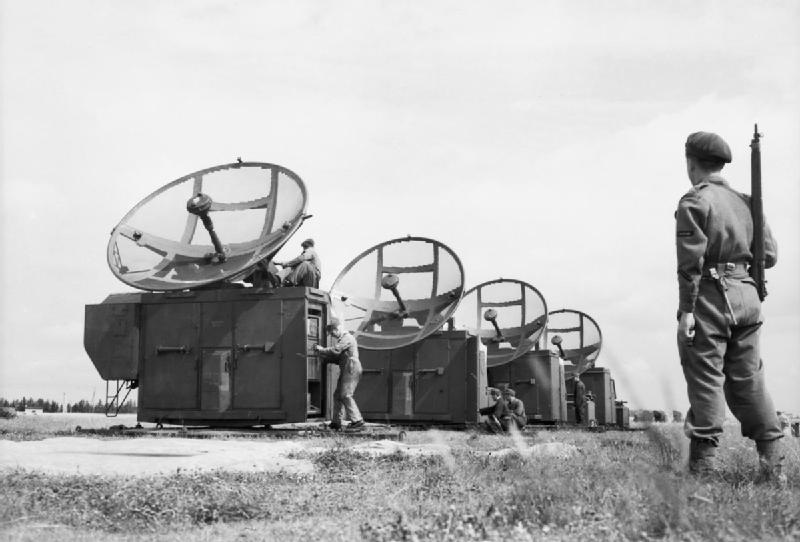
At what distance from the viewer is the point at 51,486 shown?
621 cm

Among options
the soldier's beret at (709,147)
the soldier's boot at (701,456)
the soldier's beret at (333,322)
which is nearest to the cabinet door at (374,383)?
the soldier's beret at (333,322)

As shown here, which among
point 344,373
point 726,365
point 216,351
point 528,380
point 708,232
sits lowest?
point 528,380

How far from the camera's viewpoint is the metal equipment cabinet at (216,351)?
45.9ft

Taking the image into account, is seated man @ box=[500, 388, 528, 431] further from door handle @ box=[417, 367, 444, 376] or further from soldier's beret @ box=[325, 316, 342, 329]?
soldier's beret @ box=[325, 316, 342, 329]

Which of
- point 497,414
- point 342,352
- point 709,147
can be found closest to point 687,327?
point 709,147

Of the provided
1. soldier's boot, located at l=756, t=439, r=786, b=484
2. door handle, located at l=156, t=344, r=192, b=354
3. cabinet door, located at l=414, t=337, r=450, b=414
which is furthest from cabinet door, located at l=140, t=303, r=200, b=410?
soldier's boot, located at l=756, t=439, r=786, b=484

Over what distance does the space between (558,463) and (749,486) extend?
184 cm

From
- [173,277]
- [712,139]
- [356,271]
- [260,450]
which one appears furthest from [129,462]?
[356,271]

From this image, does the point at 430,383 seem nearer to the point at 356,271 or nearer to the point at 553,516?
the point at 356,271

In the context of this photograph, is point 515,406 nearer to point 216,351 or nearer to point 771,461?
point 216,351

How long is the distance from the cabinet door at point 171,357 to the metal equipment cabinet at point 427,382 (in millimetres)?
6009

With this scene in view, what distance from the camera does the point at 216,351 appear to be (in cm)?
1430

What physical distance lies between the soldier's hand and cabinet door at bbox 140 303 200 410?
9.79 m

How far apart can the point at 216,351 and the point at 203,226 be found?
2.16 meters
